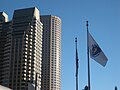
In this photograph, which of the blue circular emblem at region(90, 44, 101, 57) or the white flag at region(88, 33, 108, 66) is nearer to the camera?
the white flag at region(88, 33, 108, 66)

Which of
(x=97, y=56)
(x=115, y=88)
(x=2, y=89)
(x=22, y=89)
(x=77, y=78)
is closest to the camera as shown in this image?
(x=97, y=56)

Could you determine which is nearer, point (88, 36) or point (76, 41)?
point (88, 36)

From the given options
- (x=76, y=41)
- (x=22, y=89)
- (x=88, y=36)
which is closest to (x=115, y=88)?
(x=76, y=41)

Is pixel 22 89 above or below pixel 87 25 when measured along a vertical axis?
above

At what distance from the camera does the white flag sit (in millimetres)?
35312

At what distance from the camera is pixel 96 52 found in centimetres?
3603

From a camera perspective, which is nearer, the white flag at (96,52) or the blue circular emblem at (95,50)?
the white flag at (96,52)

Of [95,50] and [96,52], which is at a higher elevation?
[95,50]

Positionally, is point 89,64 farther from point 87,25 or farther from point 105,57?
point 87,25

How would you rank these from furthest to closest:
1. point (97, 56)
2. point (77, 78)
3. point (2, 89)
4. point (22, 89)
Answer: point (22, 89), point (2, 89), point (77, 78), point (97, 56)

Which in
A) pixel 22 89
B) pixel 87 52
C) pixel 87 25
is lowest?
pixel 87 52

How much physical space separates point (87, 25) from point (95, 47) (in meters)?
2.74

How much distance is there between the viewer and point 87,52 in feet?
119

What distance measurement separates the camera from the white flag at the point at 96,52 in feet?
116
